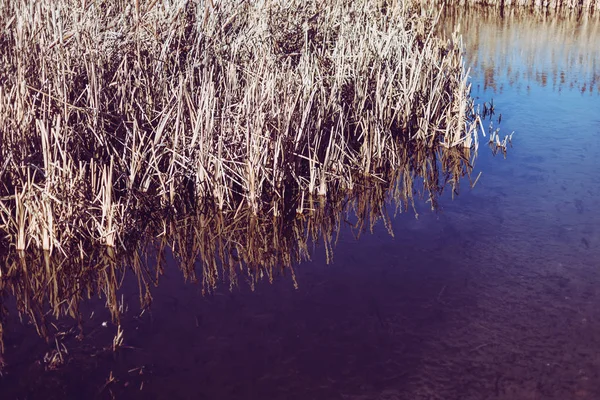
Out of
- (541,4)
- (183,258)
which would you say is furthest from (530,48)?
(183,258)

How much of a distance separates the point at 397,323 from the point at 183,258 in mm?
1406

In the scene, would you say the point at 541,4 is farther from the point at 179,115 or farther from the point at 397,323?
the point at 397,323

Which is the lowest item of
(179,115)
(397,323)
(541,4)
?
(397,323)

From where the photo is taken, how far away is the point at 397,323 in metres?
3.18

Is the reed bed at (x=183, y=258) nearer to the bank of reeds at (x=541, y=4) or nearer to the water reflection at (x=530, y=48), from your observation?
the water reflection at (x=530, y=48)

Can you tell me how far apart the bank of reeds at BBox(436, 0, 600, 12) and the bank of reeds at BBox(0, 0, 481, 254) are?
26.4 ft

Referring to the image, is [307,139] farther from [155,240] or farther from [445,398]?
[445,398]

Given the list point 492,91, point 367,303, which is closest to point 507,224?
point 367,303

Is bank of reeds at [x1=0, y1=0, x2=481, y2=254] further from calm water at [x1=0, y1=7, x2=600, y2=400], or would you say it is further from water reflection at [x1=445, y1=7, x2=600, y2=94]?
water reflection at [x1=445, y1=7, x2=600, y2=94]

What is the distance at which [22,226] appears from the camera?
366 centimetres

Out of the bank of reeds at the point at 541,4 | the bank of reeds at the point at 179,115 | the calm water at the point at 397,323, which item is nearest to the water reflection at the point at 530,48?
the bank of reeds at the point at 541,4

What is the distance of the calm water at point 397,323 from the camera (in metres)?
2.71

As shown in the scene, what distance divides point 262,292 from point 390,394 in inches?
41.8

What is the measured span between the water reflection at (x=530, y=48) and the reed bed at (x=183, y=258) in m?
3.88
